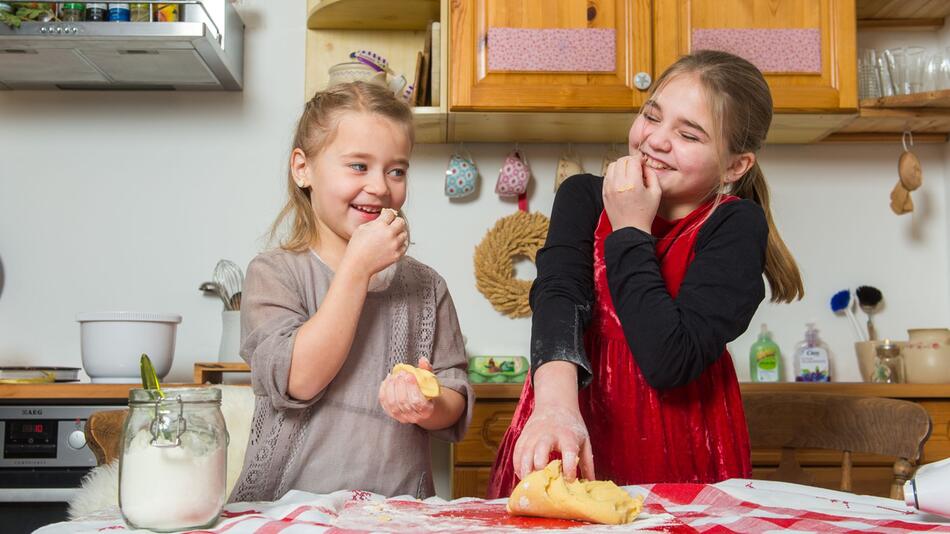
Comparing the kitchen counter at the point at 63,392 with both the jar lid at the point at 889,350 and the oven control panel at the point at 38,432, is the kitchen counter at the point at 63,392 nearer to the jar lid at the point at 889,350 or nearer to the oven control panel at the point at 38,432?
the oven control panel at the point at 38,432

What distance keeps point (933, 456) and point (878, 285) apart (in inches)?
24.9

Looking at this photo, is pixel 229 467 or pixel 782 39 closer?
pixel 229 467

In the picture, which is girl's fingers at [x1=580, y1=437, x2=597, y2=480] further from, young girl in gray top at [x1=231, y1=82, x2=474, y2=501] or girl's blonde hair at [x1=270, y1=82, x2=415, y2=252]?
girl's blonde hair at [x1=270, y1=82, x2=415, y2=252]

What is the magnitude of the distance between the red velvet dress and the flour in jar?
499 millimetres

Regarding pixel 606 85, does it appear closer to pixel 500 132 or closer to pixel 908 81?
pixel 500 132

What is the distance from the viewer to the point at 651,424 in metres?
1.08

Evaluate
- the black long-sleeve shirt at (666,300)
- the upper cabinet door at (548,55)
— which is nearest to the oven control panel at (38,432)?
the upper cabinet door at (548,55)

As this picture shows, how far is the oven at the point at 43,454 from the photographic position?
1.98 metres

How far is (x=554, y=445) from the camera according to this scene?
0.78 meters

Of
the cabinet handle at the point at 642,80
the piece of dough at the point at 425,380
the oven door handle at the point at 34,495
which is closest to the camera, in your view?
the piece of dough at the point at 425,380

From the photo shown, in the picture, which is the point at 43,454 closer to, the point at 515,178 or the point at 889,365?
the point at 515,178

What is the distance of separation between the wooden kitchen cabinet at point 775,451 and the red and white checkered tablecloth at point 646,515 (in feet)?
4.33

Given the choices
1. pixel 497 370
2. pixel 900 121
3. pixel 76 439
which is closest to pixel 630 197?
pixel 497 370

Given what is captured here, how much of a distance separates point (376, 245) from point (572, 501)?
44cm
